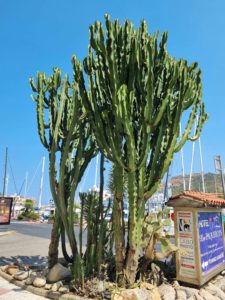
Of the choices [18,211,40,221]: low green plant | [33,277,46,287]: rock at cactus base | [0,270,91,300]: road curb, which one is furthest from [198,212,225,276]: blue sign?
[18,211,40,221]: low green plant

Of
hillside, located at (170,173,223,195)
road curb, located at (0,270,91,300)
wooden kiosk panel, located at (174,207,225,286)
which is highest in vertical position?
hillside, located at (170,173,223,195)

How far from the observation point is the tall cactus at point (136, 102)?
5.20m

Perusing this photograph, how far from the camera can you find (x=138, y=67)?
5398 mm

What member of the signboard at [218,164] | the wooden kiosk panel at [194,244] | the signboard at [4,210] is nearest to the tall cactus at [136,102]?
the wooden kiosk panel at [194,244]

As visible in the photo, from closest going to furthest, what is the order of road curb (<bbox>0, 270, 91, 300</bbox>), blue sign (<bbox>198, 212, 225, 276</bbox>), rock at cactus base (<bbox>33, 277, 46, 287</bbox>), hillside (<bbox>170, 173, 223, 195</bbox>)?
road curb (<bbox>0, 270, 91, 300</bbox>), rock at cactus base (<bbox>33, 277, 46, 287</bbox>), blue sign (<bbox>198, 212, 225, 276</bbox>), hillside (<bbox>170, 173, 223, 195</bbox>)

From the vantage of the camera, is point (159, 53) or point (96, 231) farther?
point (96, 231)

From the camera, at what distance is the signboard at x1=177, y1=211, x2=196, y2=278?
227 inches

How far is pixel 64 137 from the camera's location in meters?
6.71

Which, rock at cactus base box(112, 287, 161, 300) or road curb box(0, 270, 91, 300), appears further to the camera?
road curb box(0, 270, 91, 300)

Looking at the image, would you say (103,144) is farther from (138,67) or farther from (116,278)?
(116,278)

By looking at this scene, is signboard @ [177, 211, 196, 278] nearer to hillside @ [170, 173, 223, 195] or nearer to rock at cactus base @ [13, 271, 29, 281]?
rock at cactus base @ [13, 271, 29, 281]

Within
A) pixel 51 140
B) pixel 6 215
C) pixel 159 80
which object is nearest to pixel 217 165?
pixel 159 80

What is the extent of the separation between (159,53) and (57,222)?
4.33 meters

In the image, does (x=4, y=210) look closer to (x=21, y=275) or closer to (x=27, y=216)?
(x=21, y=275)
